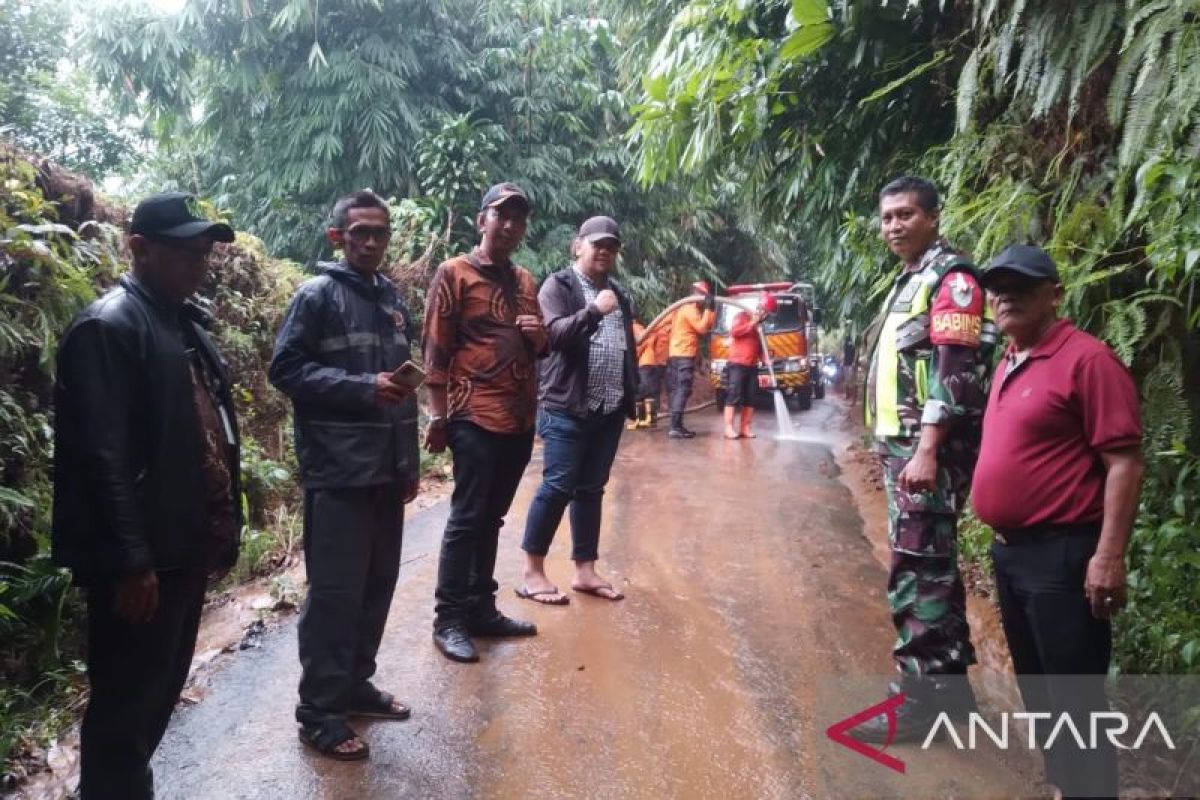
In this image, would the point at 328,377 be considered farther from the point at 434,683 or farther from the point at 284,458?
the point at 284,458

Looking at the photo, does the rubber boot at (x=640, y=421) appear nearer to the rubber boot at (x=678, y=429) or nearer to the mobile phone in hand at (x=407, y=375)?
the rubber boot at (x=678, y=429)

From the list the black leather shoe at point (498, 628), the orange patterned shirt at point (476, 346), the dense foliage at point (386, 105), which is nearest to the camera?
the orange patterned shirt at point (476, 346)

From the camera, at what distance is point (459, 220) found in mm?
10773

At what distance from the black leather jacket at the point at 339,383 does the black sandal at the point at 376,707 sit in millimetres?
863

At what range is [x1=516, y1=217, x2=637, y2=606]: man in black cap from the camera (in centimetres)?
399

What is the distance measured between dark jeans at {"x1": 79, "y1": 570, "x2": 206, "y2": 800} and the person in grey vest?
67cm

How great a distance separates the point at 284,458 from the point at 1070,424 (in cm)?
596

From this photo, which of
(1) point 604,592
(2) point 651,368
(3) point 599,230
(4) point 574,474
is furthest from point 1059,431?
(2) point 651,368

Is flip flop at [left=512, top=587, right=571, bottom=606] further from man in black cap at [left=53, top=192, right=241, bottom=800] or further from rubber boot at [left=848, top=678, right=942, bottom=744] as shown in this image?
man in black cap at [left=53, top=192, right=241, bottom=800]

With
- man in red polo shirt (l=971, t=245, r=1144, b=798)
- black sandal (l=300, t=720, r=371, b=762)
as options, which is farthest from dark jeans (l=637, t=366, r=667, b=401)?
man in red polo shirt (l=971, t=245, r=1144, b=798)

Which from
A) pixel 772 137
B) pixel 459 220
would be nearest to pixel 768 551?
pixel 772 137

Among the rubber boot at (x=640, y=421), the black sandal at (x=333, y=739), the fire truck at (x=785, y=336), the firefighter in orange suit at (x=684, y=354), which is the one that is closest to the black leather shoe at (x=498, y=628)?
the black sandal at (x=333, y=739)

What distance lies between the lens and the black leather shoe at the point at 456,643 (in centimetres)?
351

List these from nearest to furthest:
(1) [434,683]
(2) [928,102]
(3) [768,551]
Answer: (1) [434,683], (2) [928,102], (3) [768,551]
